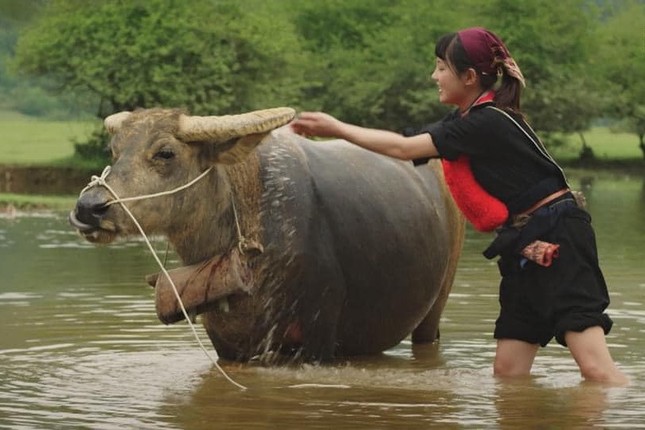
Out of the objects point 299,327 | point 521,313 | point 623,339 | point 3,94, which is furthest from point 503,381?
point 3,94

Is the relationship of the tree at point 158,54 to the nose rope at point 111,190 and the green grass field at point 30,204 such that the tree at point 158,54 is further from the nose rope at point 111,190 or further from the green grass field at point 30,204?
the nose rope at point 111,190

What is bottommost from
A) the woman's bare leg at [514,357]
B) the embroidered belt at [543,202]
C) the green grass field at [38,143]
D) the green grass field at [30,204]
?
the green grass field at [38,143]

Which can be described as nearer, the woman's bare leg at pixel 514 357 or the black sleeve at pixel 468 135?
the black sleeve at pixel 468 135

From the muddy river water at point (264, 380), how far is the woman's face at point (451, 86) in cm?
157

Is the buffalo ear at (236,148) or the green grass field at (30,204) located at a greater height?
the buffalo ear at (236,148)

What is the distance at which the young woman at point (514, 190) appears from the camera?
363 inches

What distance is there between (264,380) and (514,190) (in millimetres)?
1840

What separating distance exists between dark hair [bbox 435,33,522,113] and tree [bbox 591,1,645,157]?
221 feet

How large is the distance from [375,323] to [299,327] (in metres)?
0.90

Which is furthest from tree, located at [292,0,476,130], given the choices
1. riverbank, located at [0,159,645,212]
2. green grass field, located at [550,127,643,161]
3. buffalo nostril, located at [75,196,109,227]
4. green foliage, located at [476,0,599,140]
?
buffalo nostril, located at [75,196,109,227]

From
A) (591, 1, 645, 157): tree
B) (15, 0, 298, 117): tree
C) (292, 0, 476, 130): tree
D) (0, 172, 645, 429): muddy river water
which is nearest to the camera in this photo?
(0, 172, 645, 429): muddy river water

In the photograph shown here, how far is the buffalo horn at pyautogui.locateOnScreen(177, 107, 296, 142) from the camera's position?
9594 millimetres

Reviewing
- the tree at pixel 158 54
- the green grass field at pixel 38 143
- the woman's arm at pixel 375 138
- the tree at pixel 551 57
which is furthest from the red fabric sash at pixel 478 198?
the tree at pixel 551 57

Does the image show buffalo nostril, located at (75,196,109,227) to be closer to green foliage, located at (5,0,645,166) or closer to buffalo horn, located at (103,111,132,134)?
buffalo horn, located at (103,111,132,134)
